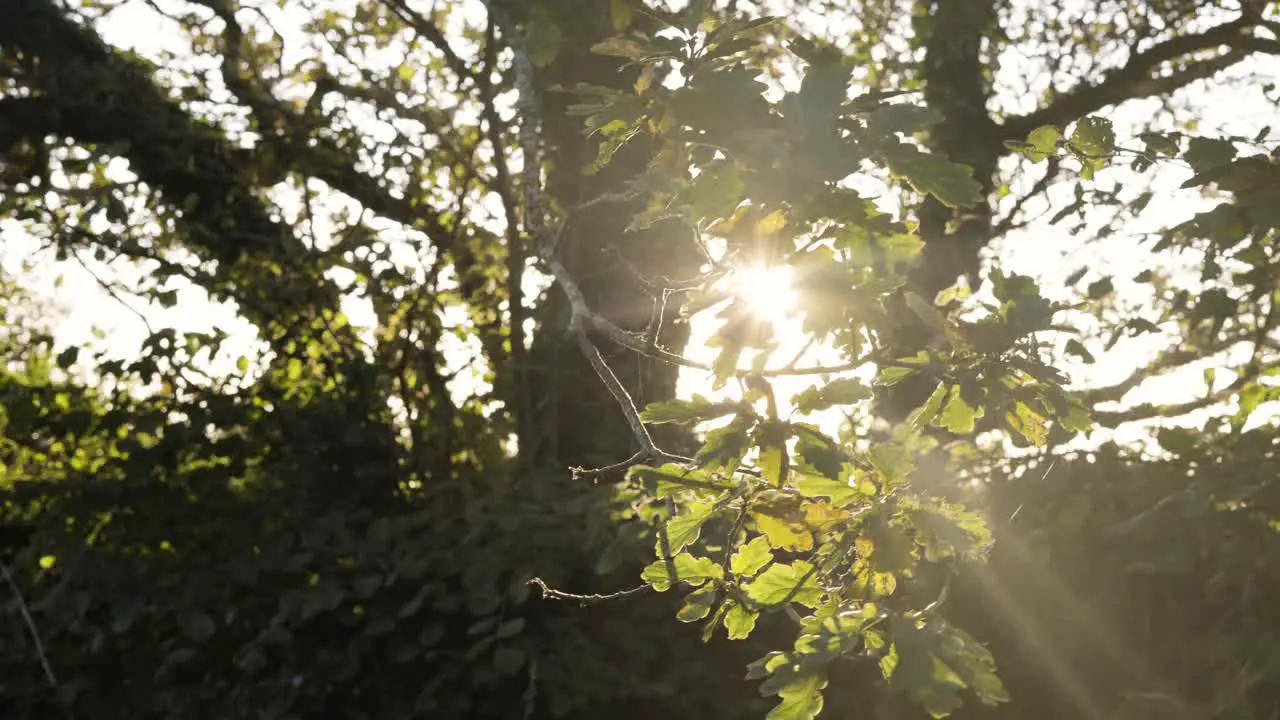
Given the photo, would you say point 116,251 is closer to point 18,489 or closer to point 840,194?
point 18,489

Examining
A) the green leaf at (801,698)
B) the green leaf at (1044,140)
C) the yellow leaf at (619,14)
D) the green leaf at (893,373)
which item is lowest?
the green leaf at (801,698)

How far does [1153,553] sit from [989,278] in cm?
172

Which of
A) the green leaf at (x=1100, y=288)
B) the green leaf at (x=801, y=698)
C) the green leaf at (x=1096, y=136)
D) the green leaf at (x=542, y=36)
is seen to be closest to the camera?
the green leaf at (x=801, y=698)

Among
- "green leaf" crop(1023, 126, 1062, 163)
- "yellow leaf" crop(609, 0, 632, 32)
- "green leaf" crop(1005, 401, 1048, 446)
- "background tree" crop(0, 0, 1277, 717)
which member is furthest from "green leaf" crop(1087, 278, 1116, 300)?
"yellow leaf" crop(609, 0, 632, 32)

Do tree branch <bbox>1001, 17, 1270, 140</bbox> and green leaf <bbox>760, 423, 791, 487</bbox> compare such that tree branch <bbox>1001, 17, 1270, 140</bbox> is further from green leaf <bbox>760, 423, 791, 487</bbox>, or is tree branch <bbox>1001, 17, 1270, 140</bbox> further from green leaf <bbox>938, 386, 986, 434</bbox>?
green leaf <bbox>760, 423, 791, 487</bbox>

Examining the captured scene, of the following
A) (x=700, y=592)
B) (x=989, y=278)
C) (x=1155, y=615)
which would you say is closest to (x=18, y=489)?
(x=700, y=592)

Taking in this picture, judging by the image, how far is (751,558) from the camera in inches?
69.2

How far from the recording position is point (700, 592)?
68.8 inches

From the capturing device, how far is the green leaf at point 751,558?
1.75 metres

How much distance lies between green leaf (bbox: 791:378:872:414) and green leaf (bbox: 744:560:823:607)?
294mm

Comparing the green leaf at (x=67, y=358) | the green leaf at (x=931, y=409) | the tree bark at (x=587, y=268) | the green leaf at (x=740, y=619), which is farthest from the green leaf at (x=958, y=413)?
the green leaf at (x=67, y=358)

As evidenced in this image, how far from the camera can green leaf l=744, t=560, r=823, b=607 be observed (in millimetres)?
1690

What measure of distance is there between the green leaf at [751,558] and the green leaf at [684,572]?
4cm

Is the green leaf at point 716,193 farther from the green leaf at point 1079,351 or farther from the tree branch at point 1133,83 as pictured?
the tree branch at point 1133,83
